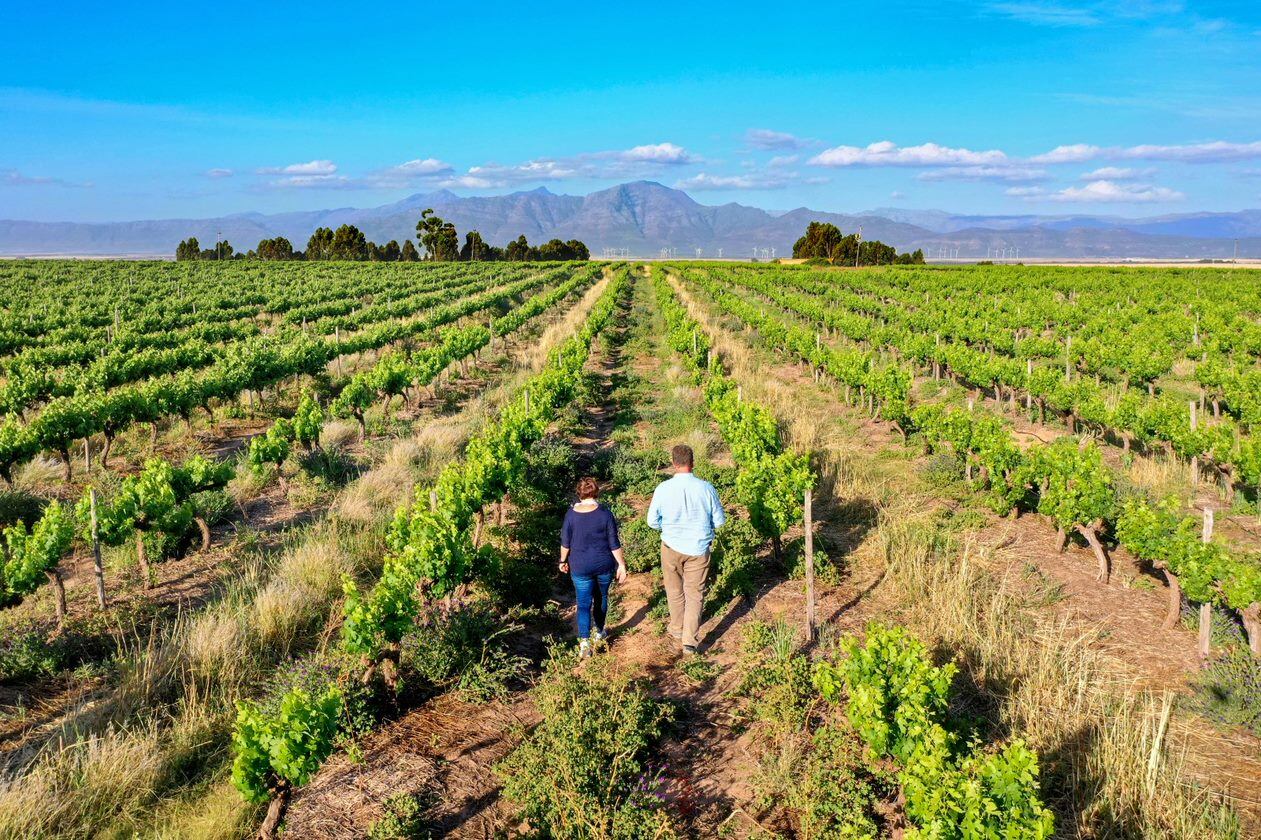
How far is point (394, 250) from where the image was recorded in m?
97.8

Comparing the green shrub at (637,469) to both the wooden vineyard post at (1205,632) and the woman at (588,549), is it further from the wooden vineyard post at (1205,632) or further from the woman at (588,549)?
the wooden vineyard post at (1205,632)

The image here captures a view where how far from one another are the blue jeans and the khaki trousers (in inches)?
22.8

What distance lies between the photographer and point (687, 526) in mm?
6668

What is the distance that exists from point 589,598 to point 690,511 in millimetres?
1278

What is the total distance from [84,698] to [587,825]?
4645 mm

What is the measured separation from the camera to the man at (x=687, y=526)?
6633 millimetres

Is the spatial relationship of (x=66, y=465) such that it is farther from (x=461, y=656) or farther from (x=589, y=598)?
(x=589, y=598)

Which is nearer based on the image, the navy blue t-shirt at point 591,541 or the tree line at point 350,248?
the navy blue t-shirt at point 591,541

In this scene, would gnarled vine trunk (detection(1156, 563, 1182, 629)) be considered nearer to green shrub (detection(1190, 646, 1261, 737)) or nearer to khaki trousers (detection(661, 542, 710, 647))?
green shrub (detection(1190, 646, 1261, 737))

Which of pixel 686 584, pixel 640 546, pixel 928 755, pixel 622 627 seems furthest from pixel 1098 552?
pixel 622 627

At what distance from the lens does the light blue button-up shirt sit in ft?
21.7

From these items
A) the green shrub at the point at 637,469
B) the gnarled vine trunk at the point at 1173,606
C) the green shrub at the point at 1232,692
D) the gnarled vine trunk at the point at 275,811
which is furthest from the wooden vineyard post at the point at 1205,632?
the gnarled vine trunk at the point at 275,811

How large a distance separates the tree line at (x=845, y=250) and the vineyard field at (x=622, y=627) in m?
75.3

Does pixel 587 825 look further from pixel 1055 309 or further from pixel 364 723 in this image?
pixel 1055 309
